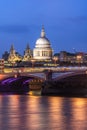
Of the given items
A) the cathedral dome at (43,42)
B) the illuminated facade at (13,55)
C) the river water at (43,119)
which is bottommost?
the river water at (43,119)

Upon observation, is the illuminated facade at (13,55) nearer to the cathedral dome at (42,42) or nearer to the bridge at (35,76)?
the cathedral dome at (42,42)

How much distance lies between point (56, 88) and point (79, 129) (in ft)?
141

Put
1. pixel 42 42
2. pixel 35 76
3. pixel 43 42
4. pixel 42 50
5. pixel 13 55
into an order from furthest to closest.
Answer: pixel 13 55 → pixel 43 42 → pixel 42 42 → pixel 42 50 → pixel 35 76

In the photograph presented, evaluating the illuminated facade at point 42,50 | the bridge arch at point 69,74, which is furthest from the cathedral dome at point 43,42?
the bridge arch at point 69,74

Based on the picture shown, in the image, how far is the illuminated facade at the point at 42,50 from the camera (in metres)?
125

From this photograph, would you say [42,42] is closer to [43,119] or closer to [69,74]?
[69,74]

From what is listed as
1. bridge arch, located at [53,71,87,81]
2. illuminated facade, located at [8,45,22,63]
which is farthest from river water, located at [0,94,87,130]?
illuminated facade, located at [8,45,22,63]

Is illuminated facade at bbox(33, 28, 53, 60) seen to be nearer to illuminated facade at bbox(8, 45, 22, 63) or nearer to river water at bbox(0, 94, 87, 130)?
illuminated facade at bbox(8, 45, 22, 63)

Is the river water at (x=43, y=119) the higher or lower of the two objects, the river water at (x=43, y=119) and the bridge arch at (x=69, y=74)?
the lower

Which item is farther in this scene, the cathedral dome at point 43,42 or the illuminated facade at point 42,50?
the cathedral dome at point 43,42

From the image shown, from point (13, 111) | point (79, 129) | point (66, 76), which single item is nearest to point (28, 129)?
point (79, 129)

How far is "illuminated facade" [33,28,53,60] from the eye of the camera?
12515cm

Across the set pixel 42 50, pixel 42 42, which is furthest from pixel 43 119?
pixel 42 42

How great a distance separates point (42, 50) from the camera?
125 metres
